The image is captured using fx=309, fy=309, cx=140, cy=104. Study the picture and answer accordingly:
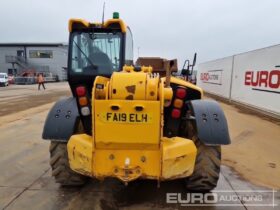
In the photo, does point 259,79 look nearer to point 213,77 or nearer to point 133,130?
point 213,77

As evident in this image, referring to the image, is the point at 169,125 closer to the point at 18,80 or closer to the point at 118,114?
the point at 118,114

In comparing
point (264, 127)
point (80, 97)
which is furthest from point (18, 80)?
point (80, 97)

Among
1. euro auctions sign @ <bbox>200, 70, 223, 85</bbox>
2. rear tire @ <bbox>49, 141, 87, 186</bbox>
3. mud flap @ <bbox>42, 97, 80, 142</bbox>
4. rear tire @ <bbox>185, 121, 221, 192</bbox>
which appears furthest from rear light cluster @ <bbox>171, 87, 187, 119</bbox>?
euro auctions sign @ <bbox>200, 70, 223, 85</bbox>

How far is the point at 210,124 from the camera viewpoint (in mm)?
3902

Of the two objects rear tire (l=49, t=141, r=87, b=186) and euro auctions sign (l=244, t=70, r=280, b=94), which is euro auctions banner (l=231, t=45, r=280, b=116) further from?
rear tire (l=49, t=141, r=87, b=186)

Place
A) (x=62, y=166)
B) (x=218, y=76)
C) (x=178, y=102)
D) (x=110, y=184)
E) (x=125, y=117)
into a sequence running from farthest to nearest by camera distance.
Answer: (x=218, y=76) → (x=110, y=184) → (x=62, y=166) → (x=178, y=102) → (x=125, y=117)

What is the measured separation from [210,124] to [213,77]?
21.6 metres

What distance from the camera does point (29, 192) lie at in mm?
4418

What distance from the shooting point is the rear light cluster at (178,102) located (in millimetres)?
3900

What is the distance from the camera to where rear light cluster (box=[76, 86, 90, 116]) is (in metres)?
3.82

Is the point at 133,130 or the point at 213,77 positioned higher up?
the point at 133,130

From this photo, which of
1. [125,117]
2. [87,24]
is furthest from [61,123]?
[87,24]

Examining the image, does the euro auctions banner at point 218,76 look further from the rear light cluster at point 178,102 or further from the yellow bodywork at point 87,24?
the rear light cluster at point 178,102

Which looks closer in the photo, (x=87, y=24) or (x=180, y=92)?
(x=180, y=92)
